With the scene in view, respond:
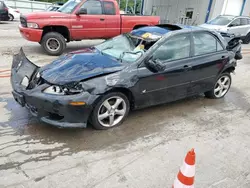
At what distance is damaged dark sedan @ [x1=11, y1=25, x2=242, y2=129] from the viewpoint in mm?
3275

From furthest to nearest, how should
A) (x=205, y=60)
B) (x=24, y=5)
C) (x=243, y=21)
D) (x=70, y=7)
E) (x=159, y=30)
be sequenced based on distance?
(x=24, y=5) < (x=243, y=21) < (x=70, y=7) < (x=205, y=60) < (x=159, y=30)

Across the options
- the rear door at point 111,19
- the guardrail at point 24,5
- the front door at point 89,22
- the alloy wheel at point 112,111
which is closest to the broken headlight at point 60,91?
the alloy wheel at point 112,111

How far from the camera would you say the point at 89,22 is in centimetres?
848

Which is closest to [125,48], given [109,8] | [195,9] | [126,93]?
[126,93]

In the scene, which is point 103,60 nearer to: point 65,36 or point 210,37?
point 210,37

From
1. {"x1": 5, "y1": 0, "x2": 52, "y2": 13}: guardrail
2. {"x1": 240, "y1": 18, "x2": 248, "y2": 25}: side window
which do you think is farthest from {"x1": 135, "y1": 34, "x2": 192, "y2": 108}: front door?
{"x1": 5, "y1": 0, "x2": 52, "y2": 13}: guardrail

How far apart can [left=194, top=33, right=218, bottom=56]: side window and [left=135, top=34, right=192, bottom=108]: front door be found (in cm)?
22

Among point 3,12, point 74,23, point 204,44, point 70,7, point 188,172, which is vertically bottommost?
point 3,12

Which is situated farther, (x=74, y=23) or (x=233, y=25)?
(x=233, y=25)

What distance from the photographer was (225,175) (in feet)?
9.59

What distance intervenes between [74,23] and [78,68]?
5.22m

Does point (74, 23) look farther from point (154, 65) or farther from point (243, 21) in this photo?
point (243, 21)

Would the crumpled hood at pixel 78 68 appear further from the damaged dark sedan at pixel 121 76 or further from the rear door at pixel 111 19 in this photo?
the rear door at pixel 111 19

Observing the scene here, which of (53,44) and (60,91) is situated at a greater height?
(60,91)
